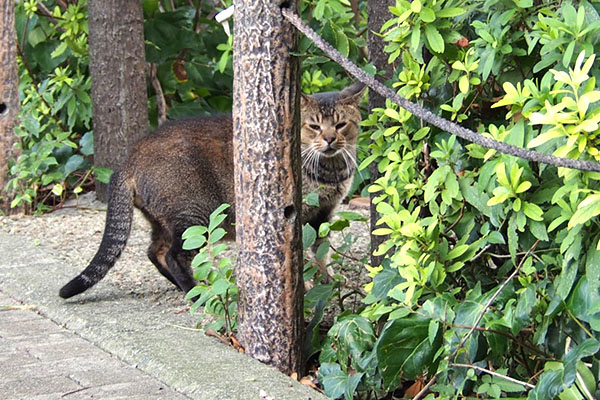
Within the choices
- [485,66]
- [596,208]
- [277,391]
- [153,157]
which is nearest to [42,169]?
[153,157]

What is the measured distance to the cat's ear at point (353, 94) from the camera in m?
5.48

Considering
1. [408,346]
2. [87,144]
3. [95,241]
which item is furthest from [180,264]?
[87,144]

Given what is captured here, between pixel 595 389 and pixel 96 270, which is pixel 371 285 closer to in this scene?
pixel 595 389

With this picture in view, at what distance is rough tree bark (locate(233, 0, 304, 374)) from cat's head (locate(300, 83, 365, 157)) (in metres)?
1.59

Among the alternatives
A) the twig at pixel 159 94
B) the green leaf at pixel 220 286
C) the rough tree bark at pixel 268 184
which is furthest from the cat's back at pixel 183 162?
the twig at pixel 159 94

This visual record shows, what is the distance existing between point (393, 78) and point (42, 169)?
13.0ft

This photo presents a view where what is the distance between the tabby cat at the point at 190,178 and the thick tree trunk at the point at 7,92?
6.83 feet

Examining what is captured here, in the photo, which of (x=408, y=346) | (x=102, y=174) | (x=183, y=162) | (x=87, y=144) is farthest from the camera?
(x=87, y=144)

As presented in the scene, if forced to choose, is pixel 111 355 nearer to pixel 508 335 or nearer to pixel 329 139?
pixel 508 335

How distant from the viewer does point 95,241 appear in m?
6.26

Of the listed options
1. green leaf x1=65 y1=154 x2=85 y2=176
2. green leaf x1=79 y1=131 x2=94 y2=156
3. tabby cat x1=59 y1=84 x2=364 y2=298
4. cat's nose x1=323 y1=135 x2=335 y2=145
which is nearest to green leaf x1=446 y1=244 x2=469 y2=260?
tabby cat x1=59 y1=84 x2=364 y2=298

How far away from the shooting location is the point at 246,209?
12.7 feet

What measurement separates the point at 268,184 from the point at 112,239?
4.80 ft

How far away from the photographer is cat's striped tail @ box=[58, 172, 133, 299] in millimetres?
4727
